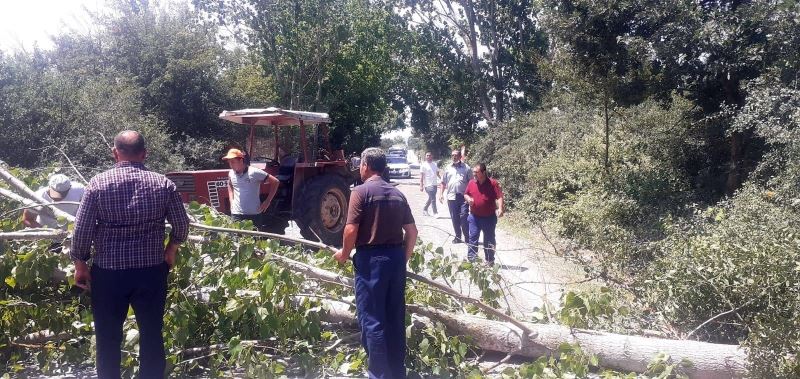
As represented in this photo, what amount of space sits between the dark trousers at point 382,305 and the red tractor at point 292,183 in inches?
182

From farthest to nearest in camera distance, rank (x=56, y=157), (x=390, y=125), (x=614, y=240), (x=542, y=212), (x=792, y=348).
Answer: (x=390, y=125) → (x=56, y=157) → (x=542, y=212) → (x=614, y=240) → (x=792, y=348)

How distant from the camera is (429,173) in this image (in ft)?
46.7

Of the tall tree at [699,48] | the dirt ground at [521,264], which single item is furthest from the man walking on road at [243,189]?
the tall tree at [699,48]

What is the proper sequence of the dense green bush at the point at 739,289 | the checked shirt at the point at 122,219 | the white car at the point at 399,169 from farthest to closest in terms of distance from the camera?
1. the white car at the point at 399,169
2. the dense green bush at the point at 739,289
3. the checked shirt at the point at 122,219

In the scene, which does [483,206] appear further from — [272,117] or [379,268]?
[379,268]

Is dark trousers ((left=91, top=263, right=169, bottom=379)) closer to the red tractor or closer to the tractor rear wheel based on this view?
the red tractor

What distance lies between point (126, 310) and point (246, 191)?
10.4 ft

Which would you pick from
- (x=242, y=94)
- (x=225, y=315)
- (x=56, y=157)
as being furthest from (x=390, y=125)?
(x=225, y=315)

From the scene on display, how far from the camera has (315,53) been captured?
2380 centimetres

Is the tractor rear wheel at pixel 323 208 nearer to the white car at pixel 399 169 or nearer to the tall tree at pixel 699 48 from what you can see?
the tall tree at pixel 699 48

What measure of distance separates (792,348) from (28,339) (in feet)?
16.4

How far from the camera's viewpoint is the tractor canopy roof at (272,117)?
9.31 meters

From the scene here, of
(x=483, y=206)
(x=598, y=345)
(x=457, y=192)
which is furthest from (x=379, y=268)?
(x=457, y=192)

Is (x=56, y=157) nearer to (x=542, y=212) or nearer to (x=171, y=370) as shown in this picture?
(x=542, y=212)
